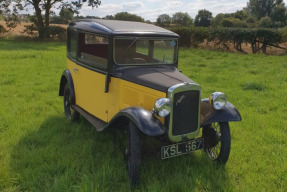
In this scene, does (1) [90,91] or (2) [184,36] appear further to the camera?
(2) [184,36]

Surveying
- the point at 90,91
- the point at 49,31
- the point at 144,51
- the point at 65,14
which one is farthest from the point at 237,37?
the point at 65,14

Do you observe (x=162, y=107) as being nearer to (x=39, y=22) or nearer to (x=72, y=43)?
(x=72, y=43)

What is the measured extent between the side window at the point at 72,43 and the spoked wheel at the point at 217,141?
2.67m

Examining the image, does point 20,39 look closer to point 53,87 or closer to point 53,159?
point 53,87

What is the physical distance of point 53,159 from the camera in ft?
11.6

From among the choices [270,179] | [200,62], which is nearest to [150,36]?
[270,179]

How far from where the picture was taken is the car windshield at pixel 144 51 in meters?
3.80

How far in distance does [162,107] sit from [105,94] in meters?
1.31

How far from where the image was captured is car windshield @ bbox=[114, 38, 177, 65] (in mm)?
3802

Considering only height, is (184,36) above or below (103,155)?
above

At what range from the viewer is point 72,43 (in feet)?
16.6

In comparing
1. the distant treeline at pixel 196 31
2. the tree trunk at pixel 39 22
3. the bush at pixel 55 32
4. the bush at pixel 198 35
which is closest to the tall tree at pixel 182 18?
the distant treeline at pixel 196 31

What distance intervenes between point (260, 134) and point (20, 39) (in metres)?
19.4

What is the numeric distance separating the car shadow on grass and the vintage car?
212mm
